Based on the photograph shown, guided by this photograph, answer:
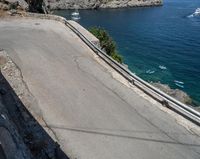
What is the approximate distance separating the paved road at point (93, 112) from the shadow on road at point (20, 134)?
0.60 metres

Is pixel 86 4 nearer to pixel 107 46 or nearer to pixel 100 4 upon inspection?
pixel 100 4

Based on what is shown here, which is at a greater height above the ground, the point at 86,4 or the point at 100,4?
the point at 86,4

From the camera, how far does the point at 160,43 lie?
220 ft

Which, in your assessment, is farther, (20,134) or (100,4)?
(100,4)

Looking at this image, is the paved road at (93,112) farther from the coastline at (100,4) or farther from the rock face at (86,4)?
the rock face at (86,4)

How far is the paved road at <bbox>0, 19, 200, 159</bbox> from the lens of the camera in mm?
11344

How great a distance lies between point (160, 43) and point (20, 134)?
193ft

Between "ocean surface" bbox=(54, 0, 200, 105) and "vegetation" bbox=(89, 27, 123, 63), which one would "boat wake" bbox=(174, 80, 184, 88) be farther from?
"vegetation" bbox=(89, 27, 123, 63)

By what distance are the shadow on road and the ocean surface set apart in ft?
96.5

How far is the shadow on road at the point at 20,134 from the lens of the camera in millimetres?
7914

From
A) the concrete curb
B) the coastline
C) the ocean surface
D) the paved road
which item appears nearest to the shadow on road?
the paved road

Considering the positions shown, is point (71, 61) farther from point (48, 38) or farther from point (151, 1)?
point (151, 1)

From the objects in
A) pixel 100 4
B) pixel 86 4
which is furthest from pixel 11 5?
pixel 100 4

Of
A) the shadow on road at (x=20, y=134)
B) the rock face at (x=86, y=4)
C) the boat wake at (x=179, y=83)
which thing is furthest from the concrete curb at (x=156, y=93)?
the rock face at (x=86, y=4)
